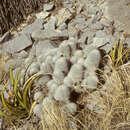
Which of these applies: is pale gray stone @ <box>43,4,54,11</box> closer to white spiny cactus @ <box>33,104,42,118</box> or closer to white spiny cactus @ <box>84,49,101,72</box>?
→ white spiny cactus @ <box>84,49,101,72</box>

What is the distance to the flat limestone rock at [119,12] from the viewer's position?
7.02 feet

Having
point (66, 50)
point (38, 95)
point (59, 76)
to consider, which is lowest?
point (38, 95)

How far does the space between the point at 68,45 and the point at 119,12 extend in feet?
2.97

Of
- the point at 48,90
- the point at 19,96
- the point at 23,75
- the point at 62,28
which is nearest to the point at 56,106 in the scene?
the point at 48,90

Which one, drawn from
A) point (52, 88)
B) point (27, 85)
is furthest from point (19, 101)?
point (52, 88)

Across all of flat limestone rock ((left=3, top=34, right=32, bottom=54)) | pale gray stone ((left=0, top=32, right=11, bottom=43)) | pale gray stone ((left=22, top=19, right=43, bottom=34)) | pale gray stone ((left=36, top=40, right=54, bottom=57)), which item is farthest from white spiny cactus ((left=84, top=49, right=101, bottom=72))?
pale gray stone ((left=0, top=32, right=11, bottom=43))

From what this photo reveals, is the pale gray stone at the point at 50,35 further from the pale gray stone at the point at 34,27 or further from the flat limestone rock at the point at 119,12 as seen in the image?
the flat limestone rock at the point at 119,12

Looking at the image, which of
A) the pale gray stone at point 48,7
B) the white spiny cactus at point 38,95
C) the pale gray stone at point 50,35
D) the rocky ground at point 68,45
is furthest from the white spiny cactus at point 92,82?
the pale gray stone at point 48,7

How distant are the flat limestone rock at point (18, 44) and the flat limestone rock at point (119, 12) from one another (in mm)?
899

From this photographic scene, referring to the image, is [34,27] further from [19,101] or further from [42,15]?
[19,101]

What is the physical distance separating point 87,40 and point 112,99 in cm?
82

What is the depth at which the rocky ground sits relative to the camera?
1498 millimetres

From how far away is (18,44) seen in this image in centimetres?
219

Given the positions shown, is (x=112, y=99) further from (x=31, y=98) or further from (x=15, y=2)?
(x=15, y=2)
